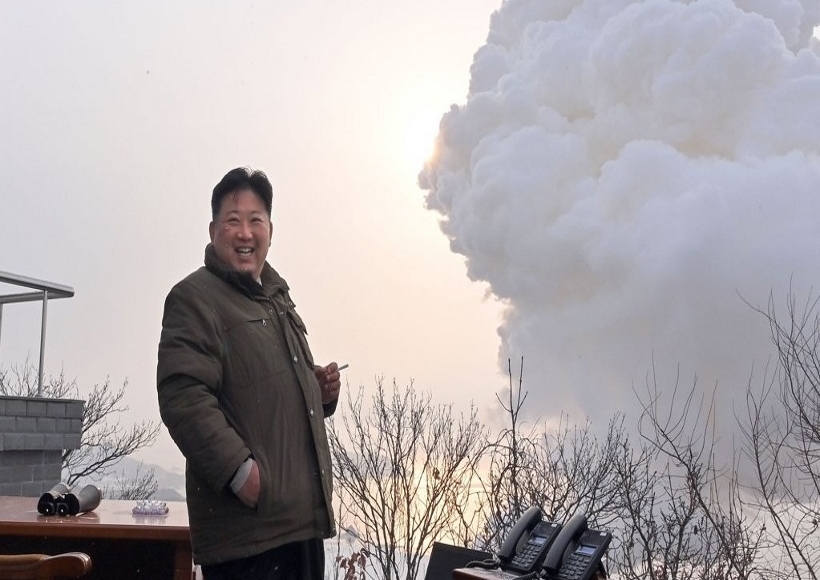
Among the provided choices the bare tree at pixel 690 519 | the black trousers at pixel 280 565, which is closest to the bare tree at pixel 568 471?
the bare tree at pixel 690 519

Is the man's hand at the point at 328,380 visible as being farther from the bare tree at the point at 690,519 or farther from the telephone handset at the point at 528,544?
the bare tree at the point at 690,519

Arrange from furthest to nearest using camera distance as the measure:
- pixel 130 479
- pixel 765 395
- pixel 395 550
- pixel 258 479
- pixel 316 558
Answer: pixel 130 479
pixel 395 550
pixel 765 395
pixel 316 558
pixel 258 479

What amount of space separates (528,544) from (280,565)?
749mm

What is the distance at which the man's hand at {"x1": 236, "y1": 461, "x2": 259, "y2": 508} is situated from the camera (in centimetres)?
201

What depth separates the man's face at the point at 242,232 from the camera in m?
2.27

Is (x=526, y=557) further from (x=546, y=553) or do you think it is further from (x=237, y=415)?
(x=237, y=415)

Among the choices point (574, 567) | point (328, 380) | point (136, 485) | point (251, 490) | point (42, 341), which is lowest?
point (574, 567)

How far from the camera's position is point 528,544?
260 centimetres

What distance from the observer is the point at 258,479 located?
2023 millimetres

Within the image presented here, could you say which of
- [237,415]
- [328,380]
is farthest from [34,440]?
[237,415]

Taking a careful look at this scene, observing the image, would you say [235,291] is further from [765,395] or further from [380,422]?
[380,422]

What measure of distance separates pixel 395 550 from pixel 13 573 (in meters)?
12.3

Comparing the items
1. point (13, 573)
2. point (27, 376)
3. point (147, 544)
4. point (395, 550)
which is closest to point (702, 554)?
point (395, 550)

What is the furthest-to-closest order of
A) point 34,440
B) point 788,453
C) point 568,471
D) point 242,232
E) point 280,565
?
point 568,471, point 788,453, point 34,440, point 242,232, point 280,565
